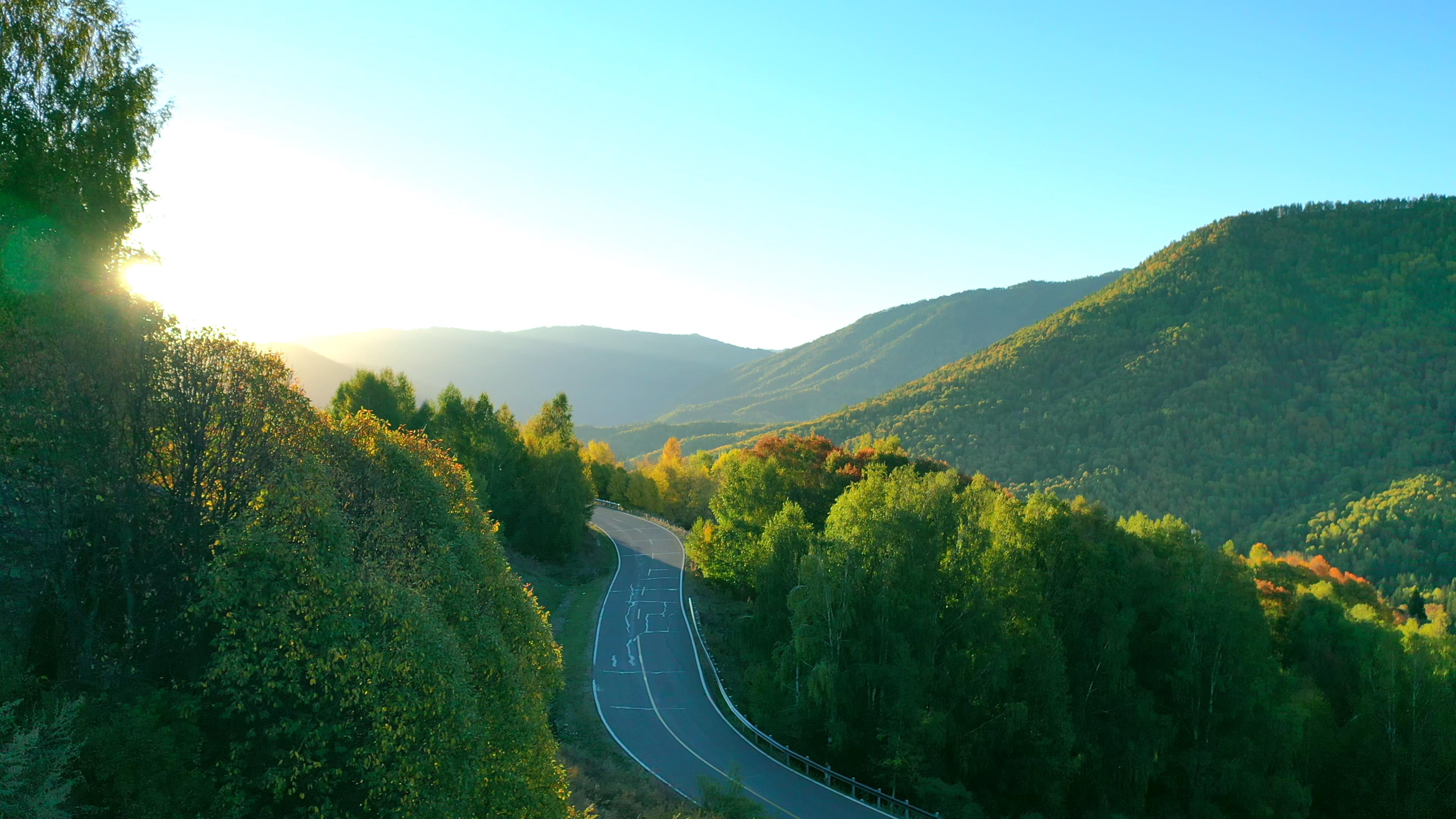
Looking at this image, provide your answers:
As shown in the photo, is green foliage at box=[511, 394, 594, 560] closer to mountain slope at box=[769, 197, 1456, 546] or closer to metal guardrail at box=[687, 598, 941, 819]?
metal guardrail at box=[687, 598, 941, 819]

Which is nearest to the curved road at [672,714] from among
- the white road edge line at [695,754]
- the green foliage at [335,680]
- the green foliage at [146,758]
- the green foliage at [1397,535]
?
the white road edge line at [695,754]

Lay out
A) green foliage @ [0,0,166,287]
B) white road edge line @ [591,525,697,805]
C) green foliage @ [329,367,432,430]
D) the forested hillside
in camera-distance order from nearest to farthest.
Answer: the forested hillside < green foliage @ [0,0,166,287] < white road edge line @ [591,525,697,805] < green foliage @ [329,367,432,430]

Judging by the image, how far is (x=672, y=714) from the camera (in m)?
30.2

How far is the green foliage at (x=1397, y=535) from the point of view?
88.8 m

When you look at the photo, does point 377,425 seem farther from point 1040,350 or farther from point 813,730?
point 1040,350

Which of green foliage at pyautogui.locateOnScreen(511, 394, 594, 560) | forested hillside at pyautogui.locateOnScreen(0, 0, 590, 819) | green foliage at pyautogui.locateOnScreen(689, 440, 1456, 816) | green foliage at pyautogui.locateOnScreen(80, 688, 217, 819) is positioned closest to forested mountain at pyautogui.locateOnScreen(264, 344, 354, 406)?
green foliage at pyautogui.locateOnScreen(511, 394, 594, 560)

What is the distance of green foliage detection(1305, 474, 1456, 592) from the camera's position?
291 ft

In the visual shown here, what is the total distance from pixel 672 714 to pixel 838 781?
22.3ft

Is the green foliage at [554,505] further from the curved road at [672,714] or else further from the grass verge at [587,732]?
the curved road at [672,714]

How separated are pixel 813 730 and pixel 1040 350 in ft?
383

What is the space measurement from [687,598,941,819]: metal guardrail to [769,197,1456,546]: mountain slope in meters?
80.1

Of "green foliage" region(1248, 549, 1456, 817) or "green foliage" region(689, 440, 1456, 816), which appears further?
"green foliage" region(1248, 549, 1456, 817)

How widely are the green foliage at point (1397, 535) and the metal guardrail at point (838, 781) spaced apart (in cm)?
9094

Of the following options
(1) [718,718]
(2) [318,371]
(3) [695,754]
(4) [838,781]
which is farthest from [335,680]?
(2) [318,371]
